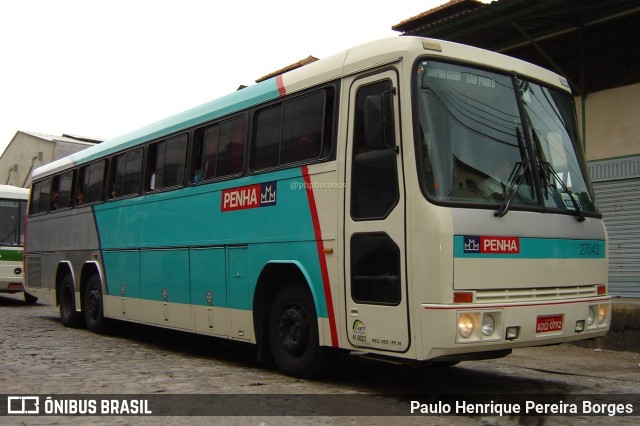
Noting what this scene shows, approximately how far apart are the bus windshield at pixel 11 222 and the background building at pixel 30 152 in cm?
1018

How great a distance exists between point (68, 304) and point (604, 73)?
34.0 feet

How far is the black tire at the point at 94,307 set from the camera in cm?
1232

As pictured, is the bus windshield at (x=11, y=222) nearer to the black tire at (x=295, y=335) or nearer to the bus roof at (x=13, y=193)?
the bus roof at (x=13, y=193)

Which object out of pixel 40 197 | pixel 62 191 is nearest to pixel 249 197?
pixel 62 191

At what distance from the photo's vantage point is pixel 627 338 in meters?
10.4

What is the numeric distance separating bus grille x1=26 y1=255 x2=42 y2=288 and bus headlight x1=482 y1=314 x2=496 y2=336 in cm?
1131

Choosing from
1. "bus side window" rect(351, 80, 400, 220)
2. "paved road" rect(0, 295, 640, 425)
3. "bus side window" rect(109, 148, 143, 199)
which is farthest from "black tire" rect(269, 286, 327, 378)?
"bus side window" rect(109, 148, 143, 199)

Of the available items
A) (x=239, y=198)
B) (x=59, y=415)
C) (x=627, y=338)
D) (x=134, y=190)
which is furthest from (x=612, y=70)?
(x=59, y=415)

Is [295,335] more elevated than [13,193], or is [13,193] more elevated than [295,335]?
[13,193]

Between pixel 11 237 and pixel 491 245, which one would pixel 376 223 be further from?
pixel 11 237

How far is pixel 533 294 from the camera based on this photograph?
639 centimetres

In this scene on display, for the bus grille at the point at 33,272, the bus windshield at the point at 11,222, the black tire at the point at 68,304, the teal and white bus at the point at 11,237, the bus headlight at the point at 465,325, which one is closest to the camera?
the bus headlight at the point at 465,325

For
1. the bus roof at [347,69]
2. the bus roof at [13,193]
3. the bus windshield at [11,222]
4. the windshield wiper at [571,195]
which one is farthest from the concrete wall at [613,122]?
the bus roof at [13,193]

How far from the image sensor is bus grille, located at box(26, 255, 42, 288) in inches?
589
